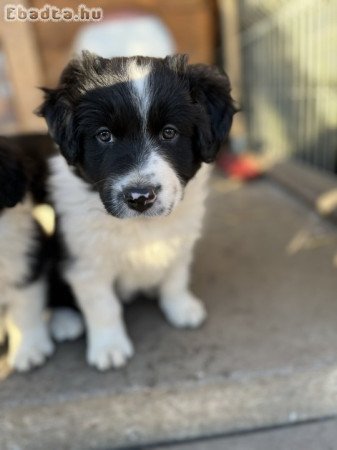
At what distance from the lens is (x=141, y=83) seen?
178 centimetres

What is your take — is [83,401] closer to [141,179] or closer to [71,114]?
[141,179]

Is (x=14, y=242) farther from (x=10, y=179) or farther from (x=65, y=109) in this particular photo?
(x=65, y=109)

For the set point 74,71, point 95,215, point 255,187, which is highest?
point 74,71

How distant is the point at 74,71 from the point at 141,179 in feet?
1.88

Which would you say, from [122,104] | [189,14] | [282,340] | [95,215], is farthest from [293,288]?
[189,14]

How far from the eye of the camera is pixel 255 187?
4.57 metres

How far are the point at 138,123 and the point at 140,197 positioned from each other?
0.29 meters

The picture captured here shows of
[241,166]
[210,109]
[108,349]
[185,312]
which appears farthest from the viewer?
[241,166]

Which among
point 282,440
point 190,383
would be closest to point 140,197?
point 190,383

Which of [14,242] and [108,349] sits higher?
[14,242]

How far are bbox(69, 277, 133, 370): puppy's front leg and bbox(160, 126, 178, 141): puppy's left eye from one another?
2.33ft

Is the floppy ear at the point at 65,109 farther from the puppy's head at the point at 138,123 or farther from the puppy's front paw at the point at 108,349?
the puppy's front paw at the point at 108,349

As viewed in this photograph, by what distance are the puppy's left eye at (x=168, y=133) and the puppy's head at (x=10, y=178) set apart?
0.62m

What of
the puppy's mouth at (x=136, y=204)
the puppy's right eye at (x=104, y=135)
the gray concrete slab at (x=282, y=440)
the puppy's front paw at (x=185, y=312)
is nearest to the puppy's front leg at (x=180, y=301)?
→ the puppy's front paw at (x=185, y=312)
